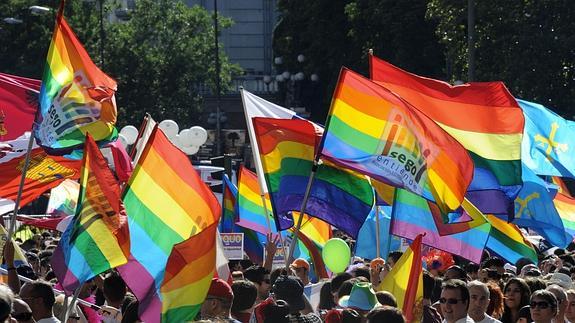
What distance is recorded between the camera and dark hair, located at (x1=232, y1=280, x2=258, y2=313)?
9.75m

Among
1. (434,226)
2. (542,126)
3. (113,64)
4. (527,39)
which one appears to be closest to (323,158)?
(434,226)

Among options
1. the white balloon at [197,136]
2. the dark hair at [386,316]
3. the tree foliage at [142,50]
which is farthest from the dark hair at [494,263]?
the tree foliage at [142,50]

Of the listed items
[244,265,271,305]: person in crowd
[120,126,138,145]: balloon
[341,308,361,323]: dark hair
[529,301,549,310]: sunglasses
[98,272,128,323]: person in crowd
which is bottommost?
[120,126,138,145]: balloon

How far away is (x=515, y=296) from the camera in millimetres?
11477

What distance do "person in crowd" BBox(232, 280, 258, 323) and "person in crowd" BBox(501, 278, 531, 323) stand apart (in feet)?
7.69

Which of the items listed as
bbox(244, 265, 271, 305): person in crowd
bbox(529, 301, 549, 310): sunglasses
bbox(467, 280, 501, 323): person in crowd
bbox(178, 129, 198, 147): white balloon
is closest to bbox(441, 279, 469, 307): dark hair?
bbox(467, 280, 501, 323): person in crowd

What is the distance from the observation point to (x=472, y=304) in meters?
10.2

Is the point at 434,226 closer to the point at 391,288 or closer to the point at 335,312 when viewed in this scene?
the point at 391,288

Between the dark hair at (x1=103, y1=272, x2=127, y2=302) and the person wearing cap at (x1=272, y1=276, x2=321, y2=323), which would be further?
the dark hair at (x1=103, y1=272, x2=127, y2=302)

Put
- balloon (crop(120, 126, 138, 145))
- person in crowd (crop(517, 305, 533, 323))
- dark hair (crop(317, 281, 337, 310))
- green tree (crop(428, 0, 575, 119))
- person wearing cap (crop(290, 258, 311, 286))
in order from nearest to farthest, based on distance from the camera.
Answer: person in crowd (crop(517, 305, 533, 323)) → dark hair (crop(317, 281, 337, 310)) → person wearing cap (crop(290, 258, 311, 286)) → balloon (crop(120, 126, 138, 145)) → green tree (crop(428, 0, 575, 119))

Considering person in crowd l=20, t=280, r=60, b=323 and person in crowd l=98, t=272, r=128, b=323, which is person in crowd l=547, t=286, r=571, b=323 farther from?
person in crowd l=20, t=280, r=60, b=323

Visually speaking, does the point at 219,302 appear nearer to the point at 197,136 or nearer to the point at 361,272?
the point at 361,272

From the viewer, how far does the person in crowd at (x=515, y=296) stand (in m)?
11.5

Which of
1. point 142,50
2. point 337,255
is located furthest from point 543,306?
point 142,50
